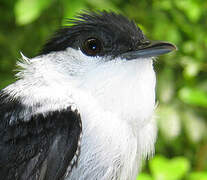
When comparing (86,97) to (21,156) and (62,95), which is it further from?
(21,156)

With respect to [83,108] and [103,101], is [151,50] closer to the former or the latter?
[103,101]

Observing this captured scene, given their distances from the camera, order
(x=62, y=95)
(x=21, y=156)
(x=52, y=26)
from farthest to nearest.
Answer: (x=52, y=26), (x=62, y=95), (x=21, y=156)

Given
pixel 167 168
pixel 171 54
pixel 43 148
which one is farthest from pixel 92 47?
pixel 171 54

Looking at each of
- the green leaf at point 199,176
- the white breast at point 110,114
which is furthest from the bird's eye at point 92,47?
the green leaf at point 199,176

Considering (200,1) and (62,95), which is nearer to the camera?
(62,95)

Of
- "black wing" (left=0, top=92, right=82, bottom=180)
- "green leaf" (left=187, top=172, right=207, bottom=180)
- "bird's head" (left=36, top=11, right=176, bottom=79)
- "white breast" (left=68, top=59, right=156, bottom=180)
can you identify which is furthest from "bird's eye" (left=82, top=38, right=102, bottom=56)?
"green leaf" (left=187, top=172, right=207, bottom=180)

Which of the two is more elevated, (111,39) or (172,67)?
(172,67)

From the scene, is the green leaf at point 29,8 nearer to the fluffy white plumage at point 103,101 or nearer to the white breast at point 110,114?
the fluffy white plumage at point 103,101

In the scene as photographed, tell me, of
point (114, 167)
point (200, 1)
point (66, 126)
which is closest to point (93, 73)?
point (66, 126)
